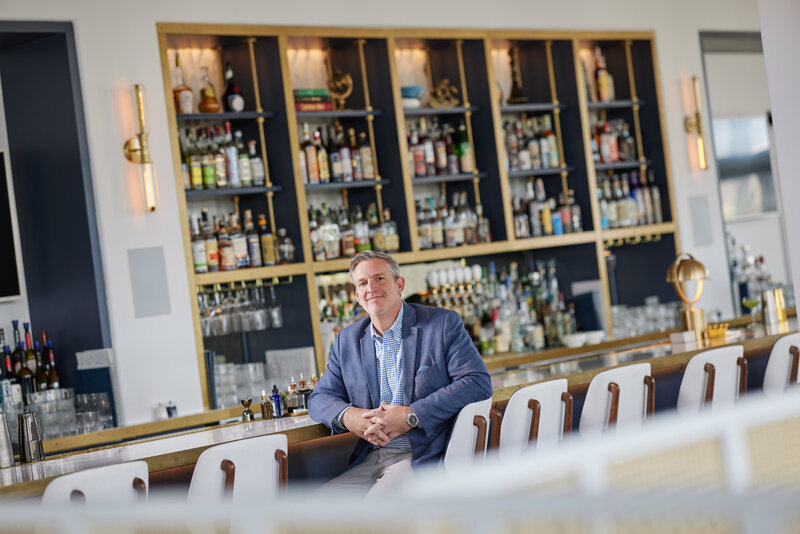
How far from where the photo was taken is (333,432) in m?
3.56

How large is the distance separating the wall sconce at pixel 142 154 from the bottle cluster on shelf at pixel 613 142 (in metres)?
→ 3.29

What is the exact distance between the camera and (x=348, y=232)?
6.14 m

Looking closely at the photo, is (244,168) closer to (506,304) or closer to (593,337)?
(506,304)

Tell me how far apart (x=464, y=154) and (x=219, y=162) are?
1722 millimetres

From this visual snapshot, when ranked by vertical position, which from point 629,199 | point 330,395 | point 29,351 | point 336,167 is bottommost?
point 330,395

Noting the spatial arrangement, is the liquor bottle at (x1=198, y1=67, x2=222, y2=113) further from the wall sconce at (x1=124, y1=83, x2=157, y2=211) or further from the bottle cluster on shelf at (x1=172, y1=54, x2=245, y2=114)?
the wall sconce at (x1=124, y1=83, x2=157, y2=211)

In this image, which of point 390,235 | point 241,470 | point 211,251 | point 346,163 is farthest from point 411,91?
point 241,470

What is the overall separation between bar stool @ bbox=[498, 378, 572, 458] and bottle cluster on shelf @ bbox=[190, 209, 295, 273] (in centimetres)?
255

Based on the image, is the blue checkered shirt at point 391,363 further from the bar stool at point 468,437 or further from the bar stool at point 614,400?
the bar stool at point 614,400

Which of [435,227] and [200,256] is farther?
[435,227]

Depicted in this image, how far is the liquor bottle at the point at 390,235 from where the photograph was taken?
625cm

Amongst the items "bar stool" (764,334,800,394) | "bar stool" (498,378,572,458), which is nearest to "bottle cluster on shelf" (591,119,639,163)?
"bar stool" (764,334,800,394)

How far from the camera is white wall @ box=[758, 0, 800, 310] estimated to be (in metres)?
2.97

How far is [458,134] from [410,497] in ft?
18.6
